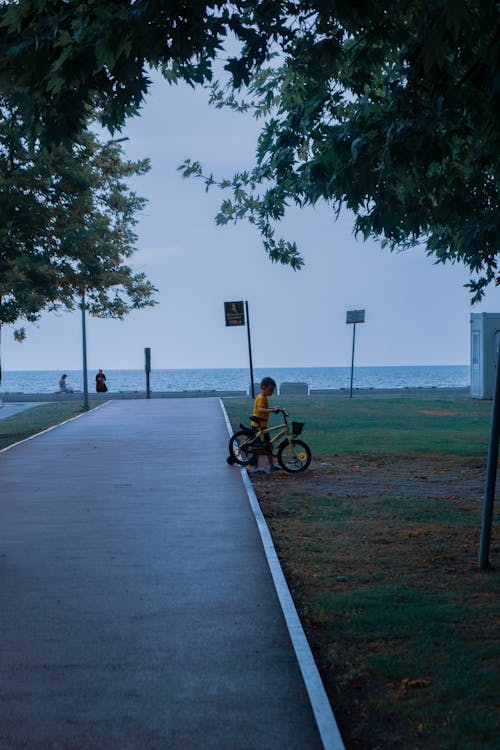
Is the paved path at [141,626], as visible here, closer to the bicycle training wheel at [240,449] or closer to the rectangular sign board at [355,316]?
the bicycle training wheel at [240,449]

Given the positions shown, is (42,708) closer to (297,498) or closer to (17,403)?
(297,498)

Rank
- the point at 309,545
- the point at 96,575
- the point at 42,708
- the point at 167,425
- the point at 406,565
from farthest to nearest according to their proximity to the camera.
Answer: the point at 167,425, the point at 309,545, the point at 406,565, the point at 96,575, the point at 42,708

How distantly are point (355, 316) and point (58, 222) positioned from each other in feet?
70.4

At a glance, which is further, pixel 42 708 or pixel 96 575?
pixel 96 575

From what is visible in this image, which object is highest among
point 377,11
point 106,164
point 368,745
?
point 106,164

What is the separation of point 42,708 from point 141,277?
71.5 ft

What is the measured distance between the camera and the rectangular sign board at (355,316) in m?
39.8

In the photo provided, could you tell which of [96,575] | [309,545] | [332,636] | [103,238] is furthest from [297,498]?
[103,238]

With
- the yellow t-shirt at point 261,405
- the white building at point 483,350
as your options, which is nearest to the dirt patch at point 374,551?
the yellow t-shirt at point 261,405

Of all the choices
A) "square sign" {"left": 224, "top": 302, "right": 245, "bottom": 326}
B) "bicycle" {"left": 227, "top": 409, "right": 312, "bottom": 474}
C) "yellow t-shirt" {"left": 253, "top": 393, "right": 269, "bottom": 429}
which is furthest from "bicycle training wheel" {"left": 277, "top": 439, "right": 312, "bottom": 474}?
"square sign" {"left": 224, "top": 302, "right": 245, "bottom": 326}

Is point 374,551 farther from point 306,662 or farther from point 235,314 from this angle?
point 235,314

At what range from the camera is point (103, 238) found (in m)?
21.6

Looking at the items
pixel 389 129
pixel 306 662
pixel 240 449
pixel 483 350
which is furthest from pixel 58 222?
pixel 483 350

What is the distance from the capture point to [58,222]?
20.3 metres
